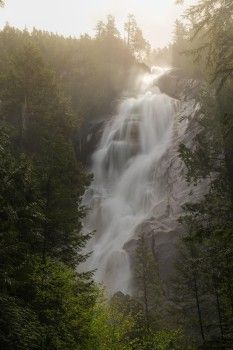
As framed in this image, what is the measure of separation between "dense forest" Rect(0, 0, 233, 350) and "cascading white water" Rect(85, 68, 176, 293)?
313 cm

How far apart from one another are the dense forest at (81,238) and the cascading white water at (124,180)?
3.13m

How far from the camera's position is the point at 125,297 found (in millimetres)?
30156

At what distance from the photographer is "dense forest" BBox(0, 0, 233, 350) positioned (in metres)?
12.4

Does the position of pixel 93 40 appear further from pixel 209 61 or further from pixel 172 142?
pixel 209 61

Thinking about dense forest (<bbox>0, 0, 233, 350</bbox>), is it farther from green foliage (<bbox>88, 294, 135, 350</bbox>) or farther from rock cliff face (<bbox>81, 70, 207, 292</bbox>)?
rock cliff face (<bbox>81, 70, 207, 292</bbox>)

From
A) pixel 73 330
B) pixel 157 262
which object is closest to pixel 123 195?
pixel 157 262

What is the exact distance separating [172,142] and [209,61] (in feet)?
111

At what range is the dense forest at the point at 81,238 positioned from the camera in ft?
40.7

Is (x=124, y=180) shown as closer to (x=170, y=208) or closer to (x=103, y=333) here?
(x=170, y=208)

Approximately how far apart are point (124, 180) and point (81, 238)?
28450 millimetres

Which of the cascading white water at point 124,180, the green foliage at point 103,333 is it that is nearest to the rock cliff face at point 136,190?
the cascading white water at point 124,180

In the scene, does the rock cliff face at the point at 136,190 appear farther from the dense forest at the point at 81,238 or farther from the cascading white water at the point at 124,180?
the dense forest at the point at 81,238

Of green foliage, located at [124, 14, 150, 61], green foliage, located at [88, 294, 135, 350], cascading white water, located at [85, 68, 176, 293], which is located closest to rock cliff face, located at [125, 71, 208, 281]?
cascading white water, located at [85, 68, 176, 293]

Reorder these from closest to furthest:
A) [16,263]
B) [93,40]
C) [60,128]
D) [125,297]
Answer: [16,263], [125,297], [60,128], [93,40]
